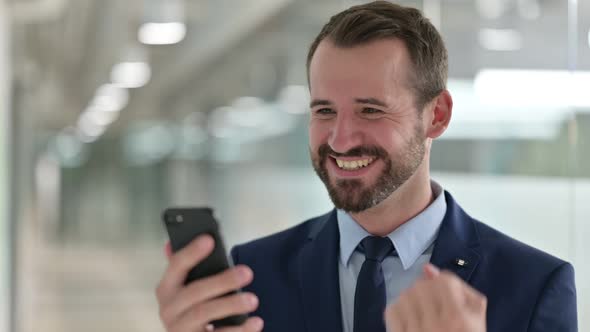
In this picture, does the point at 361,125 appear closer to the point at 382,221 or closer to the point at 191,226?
the point at 382,221

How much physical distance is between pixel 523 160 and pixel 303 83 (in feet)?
6.30

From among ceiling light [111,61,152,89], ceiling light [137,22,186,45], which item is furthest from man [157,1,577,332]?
ceiling light [111,61,152,89]

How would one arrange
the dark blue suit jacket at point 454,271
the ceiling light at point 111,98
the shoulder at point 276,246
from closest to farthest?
the dark blue suit jacket at point 454,271 < the shoulder at point 276,246 < the ceiling light at point 111,98

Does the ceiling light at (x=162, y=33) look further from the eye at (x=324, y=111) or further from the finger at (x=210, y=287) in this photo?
the finger at (x=210, y=287)

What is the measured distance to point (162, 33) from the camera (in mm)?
6852

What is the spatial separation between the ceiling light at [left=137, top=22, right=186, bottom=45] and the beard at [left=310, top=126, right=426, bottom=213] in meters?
5.02

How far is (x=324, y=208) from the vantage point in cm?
535

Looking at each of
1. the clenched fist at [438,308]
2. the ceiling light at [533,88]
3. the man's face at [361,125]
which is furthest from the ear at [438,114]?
the ceiling light at [533,88]

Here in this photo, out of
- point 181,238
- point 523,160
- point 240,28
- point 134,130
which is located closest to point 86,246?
point 134,130

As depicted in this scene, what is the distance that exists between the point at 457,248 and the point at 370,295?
197 millimetres

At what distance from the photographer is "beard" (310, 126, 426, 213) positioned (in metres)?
1.75

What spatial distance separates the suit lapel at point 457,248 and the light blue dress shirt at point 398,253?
34mm

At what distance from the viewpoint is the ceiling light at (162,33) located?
6.69 m

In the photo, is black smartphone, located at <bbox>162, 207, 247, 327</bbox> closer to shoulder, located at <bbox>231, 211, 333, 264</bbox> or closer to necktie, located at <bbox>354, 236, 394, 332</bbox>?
necktie, located at <bbox>354, 236, 394, 332</bbox>
